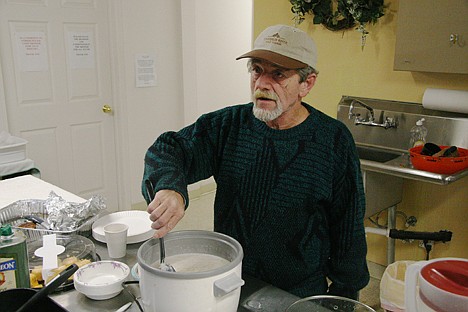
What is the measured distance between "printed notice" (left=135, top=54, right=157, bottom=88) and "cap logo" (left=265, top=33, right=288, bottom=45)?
8.80 ft

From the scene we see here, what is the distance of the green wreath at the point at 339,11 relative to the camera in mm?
2736

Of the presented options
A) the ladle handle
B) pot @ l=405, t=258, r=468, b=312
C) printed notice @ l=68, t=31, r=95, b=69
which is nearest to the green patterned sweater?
the ladle handle

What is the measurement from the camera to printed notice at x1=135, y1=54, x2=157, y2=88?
3.96 meters

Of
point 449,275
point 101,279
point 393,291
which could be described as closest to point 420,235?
point 393,291

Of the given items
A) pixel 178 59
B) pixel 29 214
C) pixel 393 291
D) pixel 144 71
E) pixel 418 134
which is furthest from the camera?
pixel 178 59

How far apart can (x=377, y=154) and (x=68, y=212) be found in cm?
200

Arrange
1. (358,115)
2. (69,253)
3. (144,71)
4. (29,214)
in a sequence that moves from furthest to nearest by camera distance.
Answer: (144,71) → (358,115) → (29,214) → (69,253)

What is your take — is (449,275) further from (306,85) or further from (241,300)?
(306,85)

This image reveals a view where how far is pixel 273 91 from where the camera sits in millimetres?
1453

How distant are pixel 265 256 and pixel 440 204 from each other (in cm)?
174

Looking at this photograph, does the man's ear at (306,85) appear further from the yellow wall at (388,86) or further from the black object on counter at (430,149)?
the yellow wall at (388,86)

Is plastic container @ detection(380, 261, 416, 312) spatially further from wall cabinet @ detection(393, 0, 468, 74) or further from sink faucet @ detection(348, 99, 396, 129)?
wall cabinet @ detection(393, 0, 468, 74)

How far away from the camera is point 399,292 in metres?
2.29

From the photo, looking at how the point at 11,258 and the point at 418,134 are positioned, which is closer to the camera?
the point at 11,258
